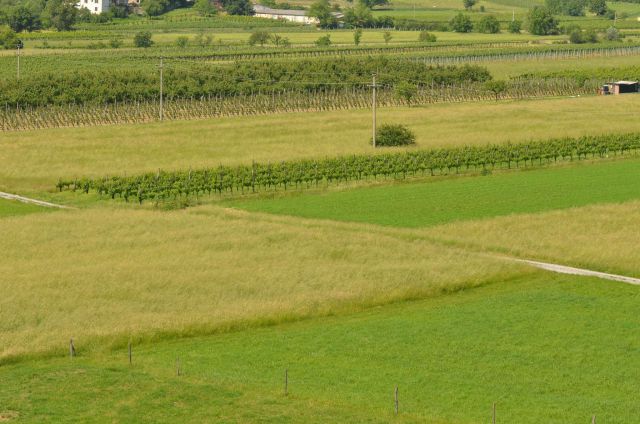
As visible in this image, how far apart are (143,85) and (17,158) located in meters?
45.3

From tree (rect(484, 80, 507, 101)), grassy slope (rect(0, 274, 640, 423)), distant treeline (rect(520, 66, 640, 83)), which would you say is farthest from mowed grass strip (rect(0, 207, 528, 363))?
distant treeline (rect(520, 66, 640, 83))

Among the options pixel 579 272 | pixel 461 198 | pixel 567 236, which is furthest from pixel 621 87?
pixel 579 272

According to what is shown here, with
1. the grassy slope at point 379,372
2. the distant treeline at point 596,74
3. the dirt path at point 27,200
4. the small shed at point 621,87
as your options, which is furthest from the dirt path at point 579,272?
the distant treeline at point 596,74

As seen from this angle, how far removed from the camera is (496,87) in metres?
162

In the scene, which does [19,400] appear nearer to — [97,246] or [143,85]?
[97,246]

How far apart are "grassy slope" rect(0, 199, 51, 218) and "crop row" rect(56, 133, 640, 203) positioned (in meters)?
5.43

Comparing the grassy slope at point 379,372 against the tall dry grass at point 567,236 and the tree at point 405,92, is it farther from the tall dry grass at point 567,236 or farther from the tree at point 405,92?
the tree at point 405,92

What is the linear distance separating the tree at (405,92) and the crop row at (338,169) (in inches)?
1465

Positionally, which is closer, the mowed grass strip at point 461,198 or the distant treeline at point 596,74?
the mowed grass strip at point 461,198

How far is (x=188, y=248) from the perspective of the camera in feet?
239

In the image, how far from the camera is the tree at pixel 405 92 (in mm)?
151587

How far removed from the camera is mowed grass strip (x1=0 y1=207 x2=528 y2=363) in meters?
58.1

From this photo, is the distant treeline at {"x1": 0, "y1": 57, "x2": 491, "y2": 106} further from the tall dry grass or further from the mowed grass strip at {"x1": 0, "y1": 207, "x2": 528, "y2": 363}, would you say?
the tall dry grass

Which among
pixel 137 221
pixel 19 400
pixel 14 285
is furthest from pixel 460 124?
pixel 19 400
